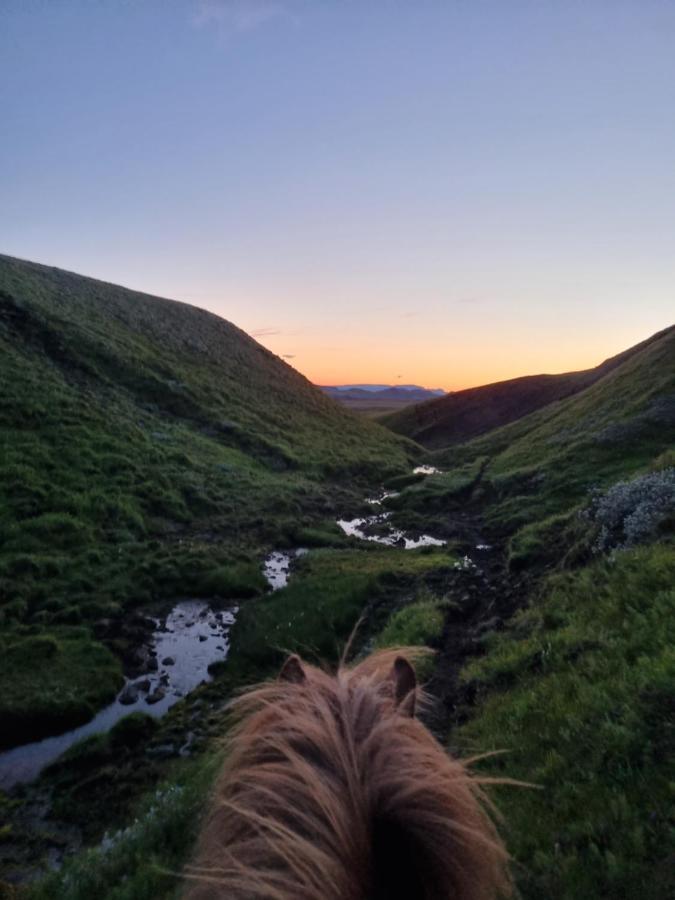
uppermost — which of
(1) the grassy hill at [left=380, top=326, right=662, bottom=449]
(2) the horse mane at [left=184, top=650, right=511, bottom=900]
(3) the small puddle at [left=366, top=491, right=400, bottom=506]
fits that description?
(1) the grassy hill at [left=380, top=326, right=662, bottom=449]

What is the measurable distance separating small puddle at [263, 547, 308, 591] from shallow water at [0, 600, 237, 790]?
8.80ft

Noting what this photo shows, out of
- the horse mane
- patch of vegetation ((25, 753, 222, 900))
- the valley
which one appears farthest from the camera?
patch of vegetation ((25, 753, 222, 900))

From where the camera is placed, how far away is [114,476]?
2477cm

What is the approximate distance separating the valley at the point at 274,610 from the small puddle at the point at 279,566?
0.14 metres

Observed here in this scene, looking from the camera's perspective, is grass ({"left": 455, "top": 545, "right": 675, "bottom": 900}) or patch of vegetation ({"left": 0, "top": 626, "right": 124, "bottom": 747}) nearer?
grass ({"left": 455, "top": 545, "right": 675, "bottom": 900})

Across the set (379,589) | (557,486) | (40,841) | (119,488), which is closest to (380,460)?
(557,486)

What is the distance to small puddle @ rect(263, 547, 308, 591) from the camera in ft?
63.0

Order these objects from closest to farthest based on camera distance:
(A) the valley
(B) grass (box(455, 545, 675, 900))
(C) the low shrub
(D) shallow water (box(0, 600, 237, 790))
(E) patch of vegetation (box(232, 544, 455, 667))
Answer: (B) grass (box(455, 545, 675, 900)) → (A) the valley → (D) shallow water (box(0, 600, 237, 790)) → (C) the low shrub → (E) patch of vegetation (box(232, 544, 455, 667))

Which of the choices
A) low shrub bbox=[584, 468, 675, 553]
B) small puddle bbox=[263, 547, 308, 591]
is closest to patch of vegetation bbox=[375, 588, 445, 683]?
low shrub bbox=[584, 468, 675, 553]

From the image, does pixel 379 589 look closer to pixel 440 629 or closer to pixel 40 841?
pixel 440 629

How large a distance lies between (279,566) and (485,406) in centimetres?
8010

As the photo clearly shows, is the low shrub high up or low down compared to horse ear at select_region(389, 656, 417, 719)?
down

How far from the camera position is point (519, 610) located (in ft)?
38.1

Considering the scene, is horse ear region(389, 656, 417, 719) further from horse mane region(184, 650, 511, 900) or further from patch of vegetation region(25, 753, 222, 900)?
patch of vegetation region(25, 753, 222, 900)
